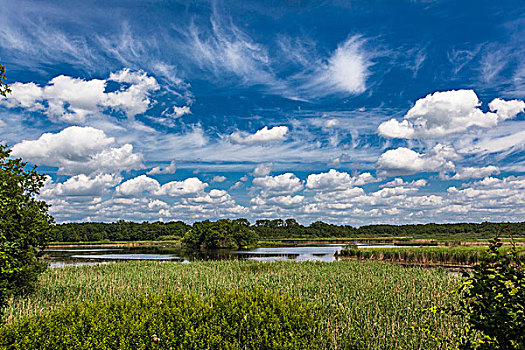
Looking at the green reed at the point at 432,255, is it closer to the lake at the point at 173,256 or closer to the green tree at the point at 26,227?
the lake at the point at 173,256

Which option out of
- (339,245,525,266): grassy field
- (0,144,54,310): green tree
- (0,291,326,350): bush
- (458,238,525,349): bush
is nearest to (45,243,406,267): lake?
(339,245,525,266): grassy field

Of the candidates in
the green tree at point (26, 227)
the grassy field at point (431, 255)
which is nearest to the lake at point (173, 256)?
the grassy field at point (431, 255)

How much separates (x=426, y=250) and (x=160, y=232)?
118 meters

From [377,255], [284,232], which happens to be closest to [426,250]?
[377,255]

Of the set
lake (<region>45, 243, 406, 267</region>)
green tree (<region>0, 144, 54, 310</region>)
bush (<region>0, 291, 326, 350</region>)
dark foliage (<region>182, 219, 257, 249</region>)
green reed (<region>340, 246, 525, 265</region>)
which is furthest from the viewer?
dark foliage (<region>182, 219, 257, 249</region>)

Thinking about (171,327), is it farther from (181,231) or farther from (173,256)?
(181,231)

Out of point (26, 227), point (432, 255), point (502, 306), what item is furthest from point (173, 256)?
point (502, 306)

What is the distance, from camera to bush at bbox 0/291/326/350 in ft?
23.0

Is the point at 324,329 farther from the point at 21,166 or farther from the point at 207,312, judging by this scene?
the point at 21,166

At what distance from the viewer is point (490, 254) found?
412cm

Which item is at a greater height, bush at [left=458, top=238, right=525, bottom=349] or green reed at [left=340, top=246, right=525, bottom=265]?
bush at [left=458, top=238, right=525, bottom=349]

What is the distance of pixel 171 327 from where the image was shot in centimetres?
741

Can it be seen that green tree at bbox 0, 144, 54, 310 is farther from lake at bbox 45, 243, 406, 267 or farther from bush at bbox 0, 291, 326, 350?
lake at bbox 45, 243, 406, 267

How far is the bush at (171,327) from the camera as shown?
7008mm
